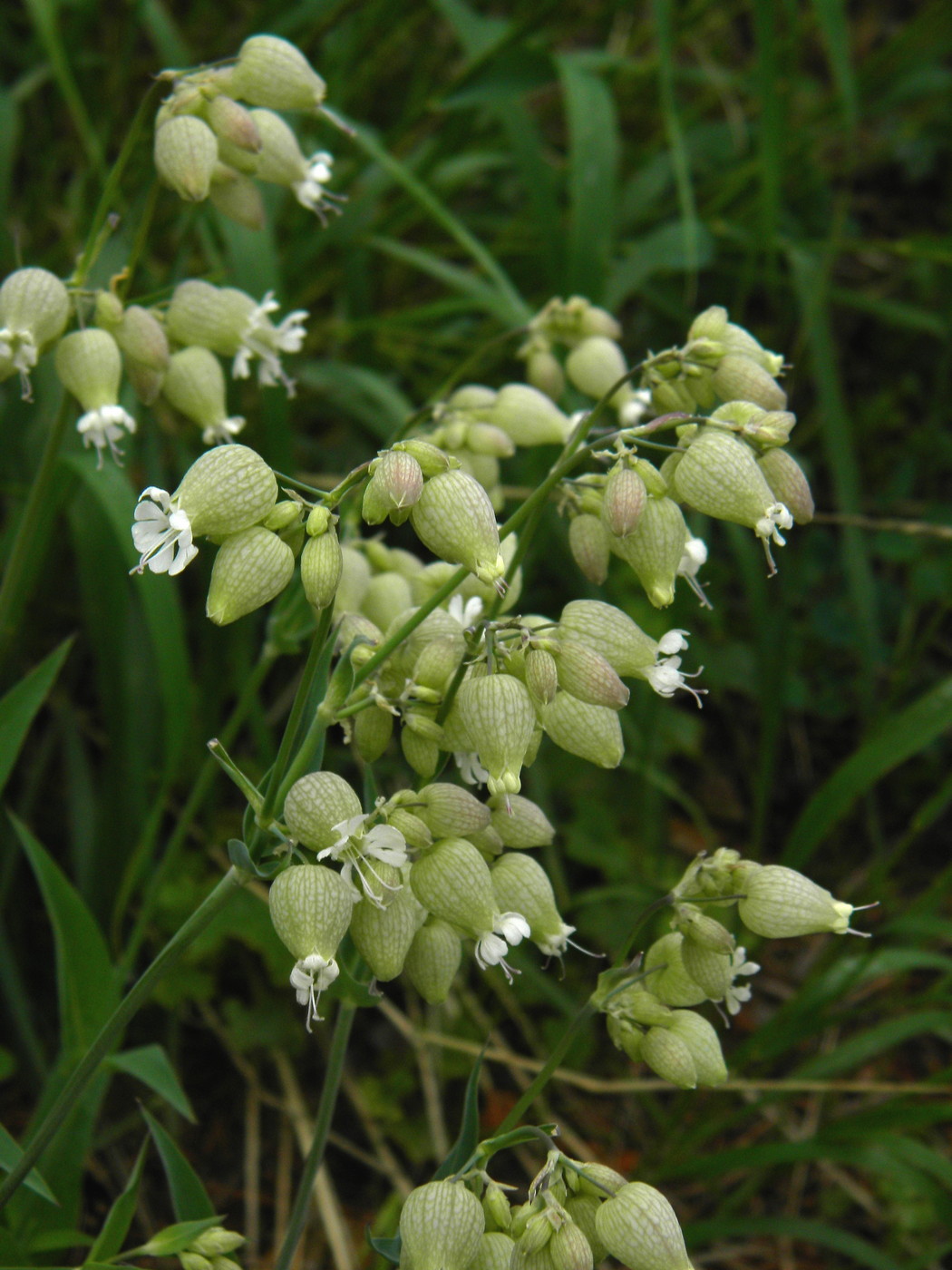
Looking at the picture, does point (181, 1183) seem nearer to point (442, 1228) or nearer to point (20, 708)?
point (442, 1228)

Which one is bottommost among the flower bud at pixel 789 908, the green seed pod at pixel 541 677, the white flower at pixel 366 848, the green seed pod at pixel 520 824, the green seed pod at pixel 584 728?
the flower bud at pixel 789 908

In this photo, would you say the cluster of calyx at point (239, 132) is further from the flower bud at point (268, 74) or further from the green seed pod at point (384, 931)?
the green seed pod at point (384, 931)

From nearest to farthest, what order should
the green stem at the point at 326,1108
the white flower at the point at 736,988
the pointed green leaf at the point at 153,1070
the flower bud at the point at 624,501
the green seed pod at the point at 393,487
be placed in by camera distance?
the green seed pod at the point at 393,487, the flower bud at the point at 624,501, the white flower at the point at 736,988, the green stem at the point at 326,1108, the pointed green leaf at the point at 153,1070

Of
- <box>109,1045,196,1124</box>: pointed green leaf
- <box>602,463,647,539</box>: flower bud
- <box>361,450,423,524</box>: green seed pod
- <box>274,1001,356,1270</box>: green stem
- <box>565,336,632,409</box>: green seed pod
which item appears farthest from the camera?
<box>565,336,632,409</box>: green seed pod

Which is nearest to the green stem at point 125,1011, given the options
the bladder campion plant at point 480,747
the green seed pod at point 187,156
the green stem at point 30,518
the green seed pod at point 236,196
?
the bladder campion plant at point 480,747

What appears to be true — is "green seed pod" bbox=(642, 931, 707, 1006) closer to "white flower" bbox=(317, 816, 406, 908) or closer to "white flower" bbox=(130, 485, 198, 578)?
"white flower" bbox=(317, 816, 406, 908)

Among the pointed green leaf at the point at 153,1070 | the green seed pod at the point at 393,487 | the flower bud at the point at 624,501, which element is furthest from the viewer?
the pointed green leaf at the point at 153,1070

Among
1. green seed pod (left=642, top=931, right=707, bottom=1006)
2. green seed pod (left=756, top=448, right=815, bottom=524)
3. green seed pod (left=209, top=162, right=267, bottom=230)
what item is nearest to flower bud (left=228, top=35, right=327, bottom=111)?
green seed pod (left=209, top=162, right=267, bottom=230)
